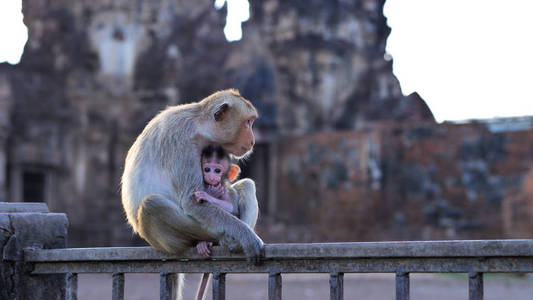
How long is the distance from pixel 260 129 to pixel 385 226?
212 inches

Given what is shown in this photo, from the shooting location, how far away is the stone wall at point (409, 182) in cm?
1844

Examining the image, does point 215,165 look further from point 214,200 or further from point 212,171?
point 214,200

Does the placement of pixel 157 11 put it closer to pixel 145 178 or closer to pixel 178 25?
pixel 178 25

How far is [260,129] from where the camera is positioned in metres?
22.9

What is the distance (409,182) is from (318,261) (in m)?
17.1

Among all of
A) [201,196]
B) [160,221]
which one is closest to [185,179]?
[201,196]

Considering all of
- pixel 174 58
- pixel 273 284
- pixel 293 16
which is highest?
pixel 293 16

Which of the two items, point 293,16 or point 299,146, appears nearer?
point 299,146

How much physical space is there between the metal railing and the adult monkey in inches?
4.1

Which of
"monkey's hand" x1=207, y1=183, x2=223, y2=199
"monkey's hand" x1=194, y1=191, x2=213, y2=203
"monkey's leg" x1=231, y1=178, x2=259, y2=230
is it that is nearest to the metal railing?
"monkey's hand" x1=194, y1=191, x2=213, y2=203

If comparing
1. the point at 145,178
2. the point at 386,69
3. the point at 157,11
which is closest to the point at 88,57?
the point at 157,11

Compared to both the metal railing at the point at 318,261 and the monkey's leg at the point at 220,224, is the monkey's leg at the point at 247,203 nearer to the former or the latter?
the monkey's leg at the point at 220,224

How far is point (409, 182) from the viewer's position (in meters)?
19.6

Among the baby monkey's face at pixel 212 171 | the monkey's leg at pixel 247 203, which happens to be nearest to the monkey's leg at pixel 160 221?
the baby monkey's face at pixel 212 171
